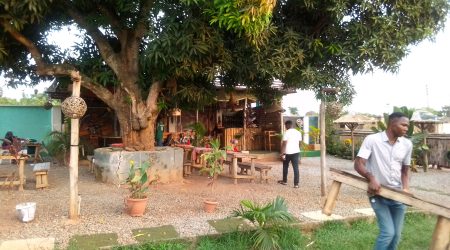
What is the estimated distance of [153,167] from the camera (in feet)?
29.7

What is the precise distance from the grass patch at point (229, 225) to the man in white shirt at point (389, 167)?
1.90 m

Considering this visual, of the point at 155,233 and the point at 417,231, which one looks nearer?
the point at 155,233

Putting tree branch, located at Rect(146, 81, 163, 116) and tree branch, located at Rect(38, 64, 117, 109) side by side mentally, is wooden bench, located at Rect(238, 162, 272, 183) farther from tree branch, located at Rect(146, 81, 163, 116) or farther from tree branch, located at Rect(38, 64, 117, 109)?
tree branch, located at Rect(38, 64, 117, 109)

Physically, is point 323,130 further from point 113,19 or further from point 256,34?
point 113,19

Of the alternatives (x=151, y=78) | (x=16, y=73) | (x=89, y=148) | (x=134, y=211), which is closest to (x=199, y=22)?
(x=151, y=78)

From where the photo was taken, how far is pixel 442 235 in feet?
11.6

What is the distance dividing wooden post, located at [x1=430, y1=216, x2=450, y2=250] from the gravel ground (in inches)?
8.2

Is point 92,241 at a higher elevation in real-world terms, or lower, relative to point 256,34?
lower

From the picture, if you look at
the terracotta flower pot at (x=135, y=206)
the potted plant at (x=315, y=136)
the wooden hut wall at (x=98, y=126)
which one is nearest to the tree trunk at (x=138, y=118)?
the terracotta flower pot at (x=135, y=206)

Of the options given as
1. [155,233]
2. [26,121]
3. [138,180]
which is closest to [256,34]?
[138,180]

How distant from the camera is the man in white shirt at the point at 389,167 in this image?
149 inches

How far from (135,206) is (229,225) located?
1623mm

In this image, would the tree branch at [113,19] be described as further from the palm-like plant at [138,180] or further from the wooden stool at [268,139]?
the wooden stool at [268,139]

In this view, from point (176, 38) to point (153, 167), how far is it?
3531 millimetres
